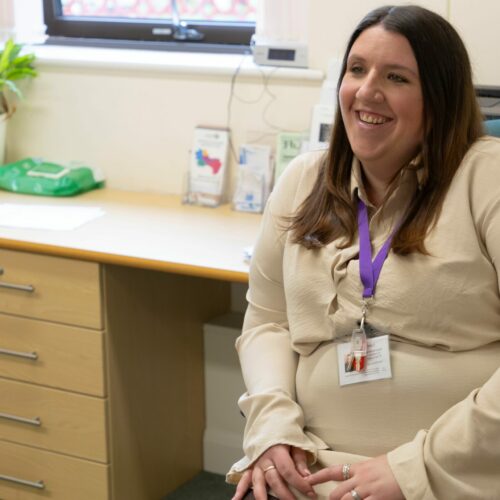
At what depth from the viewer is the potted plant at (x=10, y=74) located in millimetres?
2948

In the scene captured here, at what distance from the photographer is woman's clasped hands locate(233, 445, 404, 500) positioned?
151 cm

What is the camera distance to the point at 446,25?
1.60 m

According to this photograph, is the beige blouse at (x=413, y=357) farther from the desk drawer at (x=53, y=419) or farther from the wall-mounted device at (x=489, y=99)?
the desk drawer at (x=53, y=419)

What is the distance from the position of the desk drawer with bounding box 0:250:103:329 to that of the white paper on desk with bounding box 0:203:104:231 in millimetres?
140

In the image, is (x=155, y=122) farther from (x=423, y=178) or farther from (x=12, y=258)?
(x=423, y=178)

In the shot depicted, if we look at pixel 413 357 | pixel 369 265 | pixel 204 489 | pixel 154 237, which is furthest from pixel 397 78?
pixel 204 489

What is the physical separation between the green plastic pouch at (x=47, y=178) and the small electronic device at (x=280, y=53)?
0.64m

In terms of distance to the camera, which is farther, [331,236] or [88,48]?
[88,48]

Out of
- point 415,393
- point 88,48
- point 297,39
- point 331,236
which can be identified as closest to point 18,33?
point 88,48

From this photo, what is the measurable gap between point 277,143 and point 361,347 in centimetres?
117

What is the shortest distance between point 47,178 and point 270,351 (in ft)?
4.34

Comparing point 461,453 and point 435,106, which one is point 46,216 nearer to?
point 435,106

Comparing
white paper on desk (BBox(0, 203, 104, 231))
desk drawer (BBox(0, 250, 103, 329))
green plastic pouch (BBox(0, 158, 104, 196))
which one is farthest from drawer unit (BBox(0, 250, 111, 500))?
green plastic pouch (BBox(0, 158, 104, 196))

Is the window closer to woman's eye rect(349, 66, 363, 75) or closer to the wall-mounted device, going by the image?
the wall-mounted device
